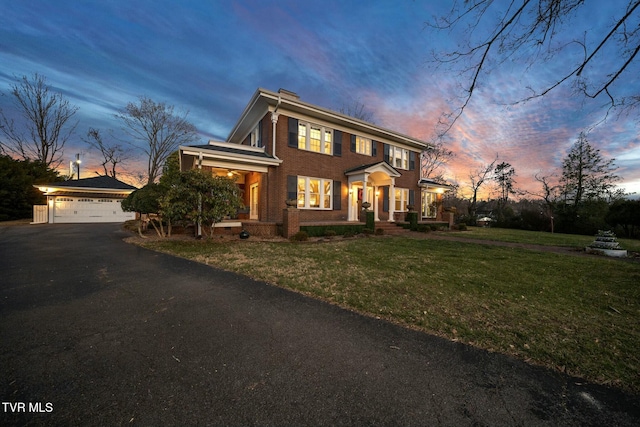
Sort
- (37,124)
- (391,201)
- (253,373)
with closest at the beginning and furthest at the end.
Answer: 1. (253,373)
2. (391,201)
3. (37,124)

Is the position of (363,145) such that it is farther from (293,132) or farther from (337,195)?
(293,132)

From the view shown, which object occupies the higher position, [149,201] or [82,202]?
[82,202]

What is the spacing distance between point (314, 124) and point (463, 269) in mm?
10653

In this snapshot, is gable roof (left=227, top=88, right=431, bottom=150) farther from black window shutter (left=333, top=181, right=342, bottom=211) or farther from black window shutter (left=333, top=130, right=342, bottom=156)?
black window shutter (left=333, top=181, right=342, bottom=211)

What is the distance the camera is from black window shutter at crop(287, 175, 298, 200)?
12.3 m

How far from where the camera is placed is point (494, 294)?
13.8ft

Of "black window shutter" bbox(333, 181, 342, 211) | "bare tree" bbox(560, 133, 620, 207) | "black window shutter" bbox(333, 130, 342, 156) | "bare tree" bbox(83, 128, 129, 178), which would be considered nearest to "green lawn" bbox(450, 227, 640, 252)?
"black window shutter" bbox(333, 181, 342, 211)

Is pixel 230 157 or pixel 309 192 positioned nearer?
pixel 230 157

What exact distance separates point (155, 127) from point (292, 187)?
78.5ft

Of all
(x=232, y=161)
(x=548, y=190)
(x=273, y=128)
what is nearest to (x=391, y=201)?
(x=273, y=128)

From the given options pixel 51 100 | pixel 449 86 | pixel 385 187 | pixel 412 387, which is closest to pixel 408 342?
pixel 412 387

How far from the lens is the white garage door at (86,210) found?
62.7ft

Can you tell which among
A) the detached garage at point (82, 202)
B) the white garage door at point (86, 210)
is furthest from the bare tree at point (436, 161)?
the white garage door at point (86, 210)

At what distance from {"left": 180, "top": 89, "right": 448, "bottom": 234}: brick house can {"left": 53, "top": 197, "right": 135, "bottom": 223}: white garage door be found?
14.6 meters
